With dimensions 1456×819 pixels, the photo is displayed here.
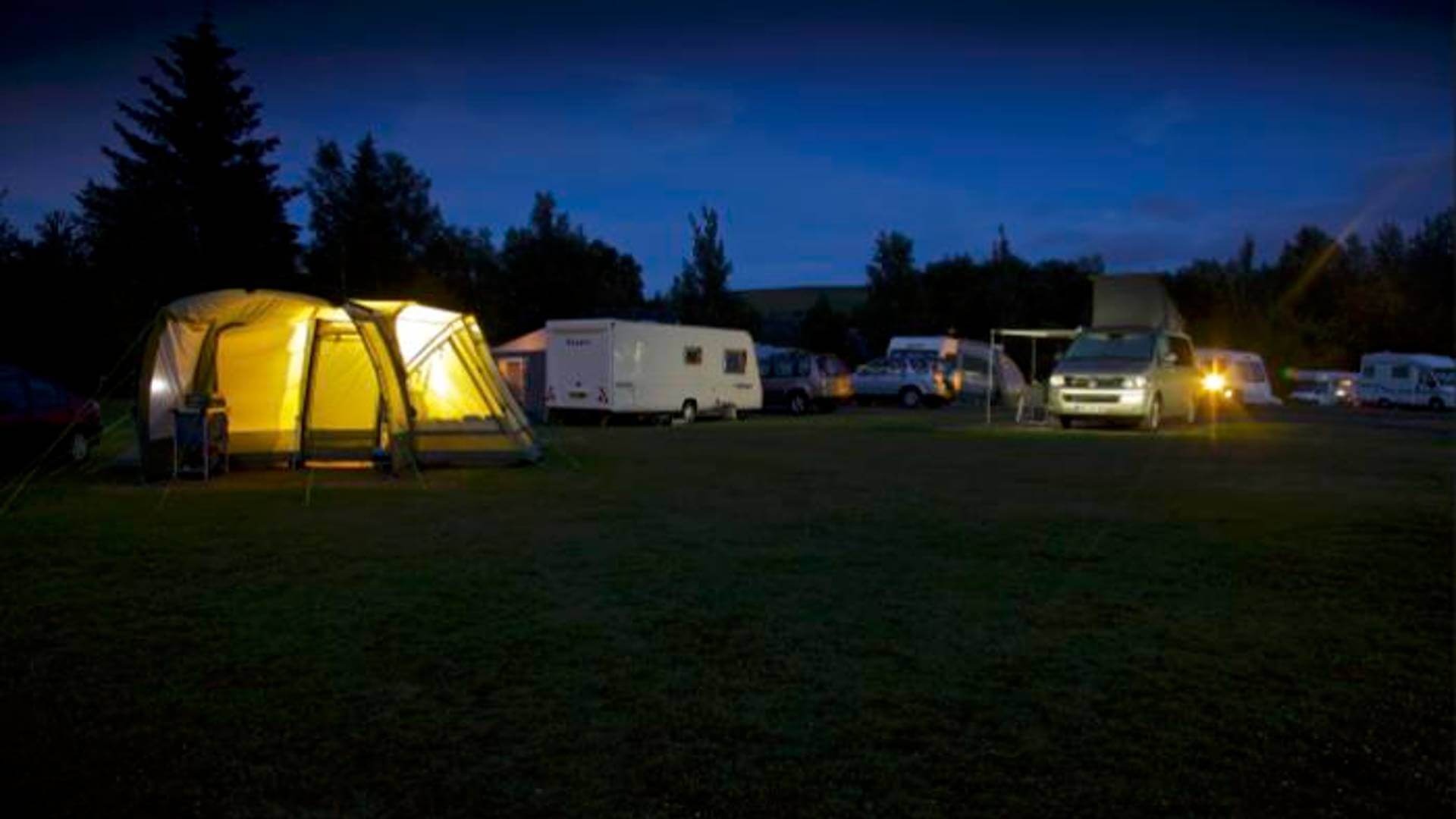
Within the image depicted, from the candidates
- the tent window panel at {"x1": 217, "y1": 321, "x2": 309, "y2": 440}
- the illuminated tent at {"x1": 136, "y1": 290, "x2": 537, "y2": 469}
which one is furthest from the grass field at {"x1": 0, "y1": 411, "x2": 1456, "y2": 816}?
the tent window panel at {"x1": 217, "y1": 321, "x2": 309, "y2": 440}

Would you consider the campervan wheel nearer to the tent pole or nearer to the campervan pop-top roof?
the campervan pop-top roof

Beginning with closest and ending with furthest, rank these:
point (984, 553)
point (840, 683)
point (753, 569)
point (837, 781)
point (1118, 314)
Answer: point (837, 781) < point (840, 683) < point (753, 569) < point (984, 553) < point (1118, 314)

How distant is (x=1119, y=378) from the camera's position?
20109 mm

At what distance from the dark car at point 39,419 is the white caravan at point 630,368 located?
9870 mm

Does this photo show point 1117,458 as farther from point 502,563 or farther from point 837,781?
point 837,781

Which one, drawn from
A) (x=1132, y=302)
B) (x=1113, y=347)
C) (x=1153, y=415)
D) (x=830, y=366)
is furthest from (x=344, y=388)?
(x=830, y=366)

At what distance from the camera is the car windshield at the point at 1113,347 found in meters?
20.5

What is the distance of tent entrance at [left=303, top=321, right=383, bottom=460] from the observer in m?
13.5

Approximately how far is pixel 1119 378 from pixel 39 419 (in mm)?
17317

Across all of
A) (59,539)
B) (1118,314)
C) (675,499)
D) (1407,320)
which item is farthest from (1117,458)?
(1407,320)

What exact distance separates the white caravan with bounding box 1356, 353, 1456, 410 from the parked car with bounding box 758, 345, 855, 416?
22424 mm

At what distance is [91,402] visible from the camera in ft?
46.6

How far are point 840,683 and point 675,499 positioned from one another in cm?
589

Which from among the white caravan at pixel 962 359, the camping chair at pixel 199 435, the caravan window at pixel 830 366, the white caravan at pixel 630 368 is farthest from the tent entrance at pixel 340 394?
the white caravan at pixel 962 359
